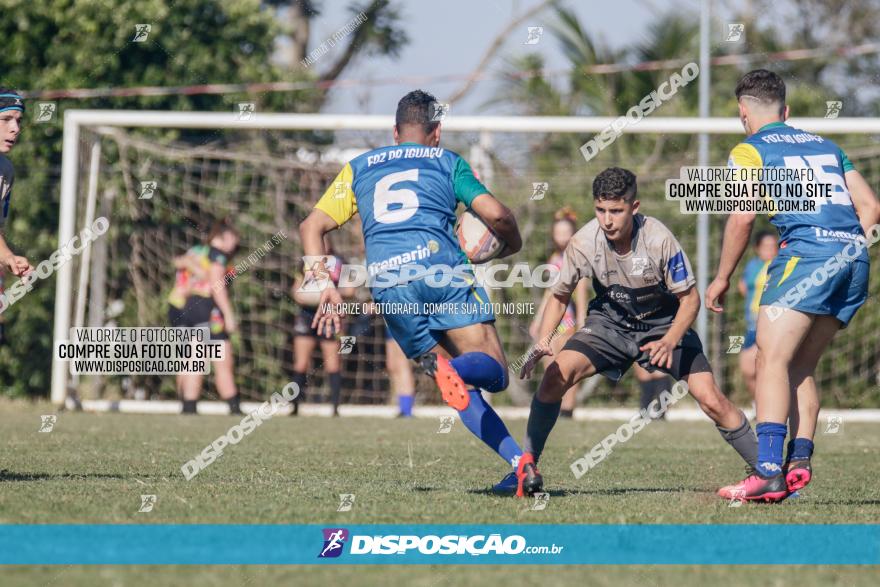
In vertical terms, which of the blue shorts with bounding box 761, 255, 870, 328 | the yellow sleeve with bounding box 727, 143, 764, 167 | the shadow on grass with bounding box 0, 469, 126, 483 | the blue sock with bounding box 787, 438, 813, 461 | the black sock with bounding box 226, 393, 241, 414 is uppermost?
the yellow sleeve with bounding box 727, 143, 764, 167

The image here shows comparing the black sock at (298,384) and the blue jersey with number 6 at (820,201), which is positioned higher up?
the blue jersey with number 6 at (820,201)

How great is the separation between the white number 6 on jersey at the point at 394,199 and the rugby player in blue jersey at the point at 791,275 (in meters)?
1.56

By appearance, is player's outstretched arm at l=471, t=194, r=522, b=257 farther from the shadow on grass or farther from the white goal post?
the white goal post

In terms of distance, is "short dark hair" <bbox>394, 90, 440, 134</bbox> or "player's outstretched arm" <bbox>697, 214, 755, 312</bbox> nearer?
"player's outstretched arm" <bbox>697, 214, 755, 312</bbox>

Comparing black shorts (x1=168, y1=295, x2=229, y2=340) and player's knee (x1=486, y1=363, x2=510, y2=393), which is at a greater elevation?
black shorts (x1=168, y1=295, x2=229, y2=340)

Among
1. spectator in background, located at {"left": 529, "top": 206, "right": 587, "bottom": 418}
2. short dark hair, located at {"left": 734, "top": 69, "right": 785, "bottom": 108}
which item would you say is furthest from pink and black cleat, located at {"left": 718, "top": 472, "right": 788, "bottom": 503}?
spectator in background, located at {"left": 529, "top": 206, "right": 587, "bottom": 418}

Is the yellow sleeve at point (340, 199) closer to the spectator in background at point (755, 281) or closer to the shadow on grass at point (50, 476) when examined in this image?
the shadow on grass at point (50, 476)

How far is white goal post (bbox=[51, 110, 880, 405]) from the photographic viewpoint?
14.0 meters

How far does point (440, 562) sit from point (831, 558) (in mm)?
1396

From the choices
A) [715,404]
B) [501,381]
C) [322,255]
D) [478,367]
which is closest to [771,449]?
[715,404]

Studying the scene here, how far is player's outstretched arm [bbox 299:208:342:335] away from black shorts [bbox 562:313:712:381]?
4.68 feet

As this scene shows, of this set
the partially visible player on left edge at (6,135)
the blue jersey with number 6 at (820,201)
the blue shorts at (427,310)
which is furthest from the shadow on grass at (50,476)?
the blue jersey with number 6 at (820,201)

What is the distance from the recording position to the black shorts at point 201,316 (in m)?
13.3

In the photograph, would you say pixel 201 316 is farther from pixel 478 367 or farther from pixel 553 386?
pixel 478 367
